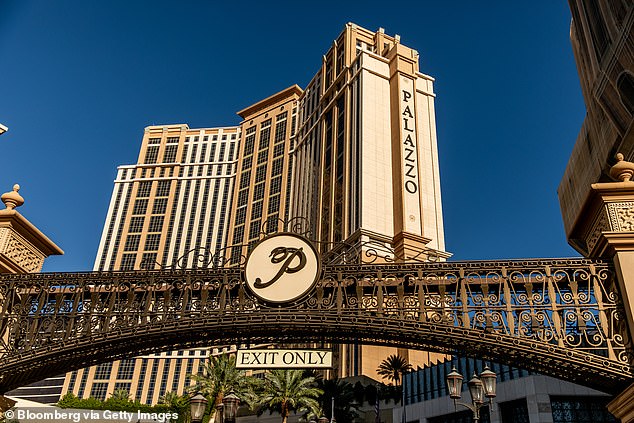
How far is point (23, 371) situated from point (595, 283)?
30.0 ft

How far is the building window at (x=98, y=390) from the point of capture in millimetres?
80938

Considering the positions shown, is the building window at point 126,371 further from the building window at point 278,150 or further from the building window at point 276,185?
the building window at point 278,150

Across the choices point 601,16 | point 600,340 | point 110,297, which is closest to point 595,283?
point 600,340

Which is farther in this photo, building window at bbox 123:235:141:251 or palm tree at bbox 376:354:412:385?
building window at bbox 123:235:141:251

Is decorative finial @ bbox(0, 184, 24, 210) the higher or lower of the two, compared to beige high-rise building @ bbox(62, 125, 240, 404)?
lower

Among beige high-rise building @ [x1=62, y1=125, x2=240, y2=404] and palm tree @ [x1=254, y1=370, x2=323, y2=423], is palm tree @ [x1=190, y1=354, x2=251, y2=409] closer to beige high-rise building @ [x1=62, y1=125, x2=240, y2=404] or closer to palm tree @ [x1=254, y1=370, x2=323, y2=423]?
palm tree @ [x1=254, y1=370, x2=323, y2=423]

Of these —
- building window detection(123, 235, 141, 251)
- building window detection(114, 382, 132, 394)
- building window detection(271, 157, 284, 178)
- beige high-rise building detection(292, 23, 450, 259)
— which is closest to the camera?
beige high-rise building detection(292, 23, 450, 259)

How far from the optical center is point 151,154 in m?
107

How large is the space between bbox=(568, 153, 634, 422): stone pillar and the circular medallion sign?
175 inches

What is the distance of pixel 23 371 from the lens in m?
8.62

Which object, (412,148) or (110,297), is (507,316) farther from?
(412,148)

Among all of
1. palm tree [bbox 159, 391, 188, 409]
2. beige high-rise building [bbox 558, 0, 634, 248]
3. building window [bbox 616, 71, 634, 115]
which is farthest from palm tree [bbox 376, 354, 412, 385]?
building window [bbox 616, 71, 634, 115]

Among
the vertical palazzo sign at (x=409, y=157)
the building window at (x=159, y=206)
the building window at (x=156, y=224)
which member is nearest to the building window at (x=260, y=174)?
the building window at (x=159, y=206)

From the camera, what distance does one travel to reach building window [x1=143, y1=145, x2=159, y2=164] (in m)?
106
